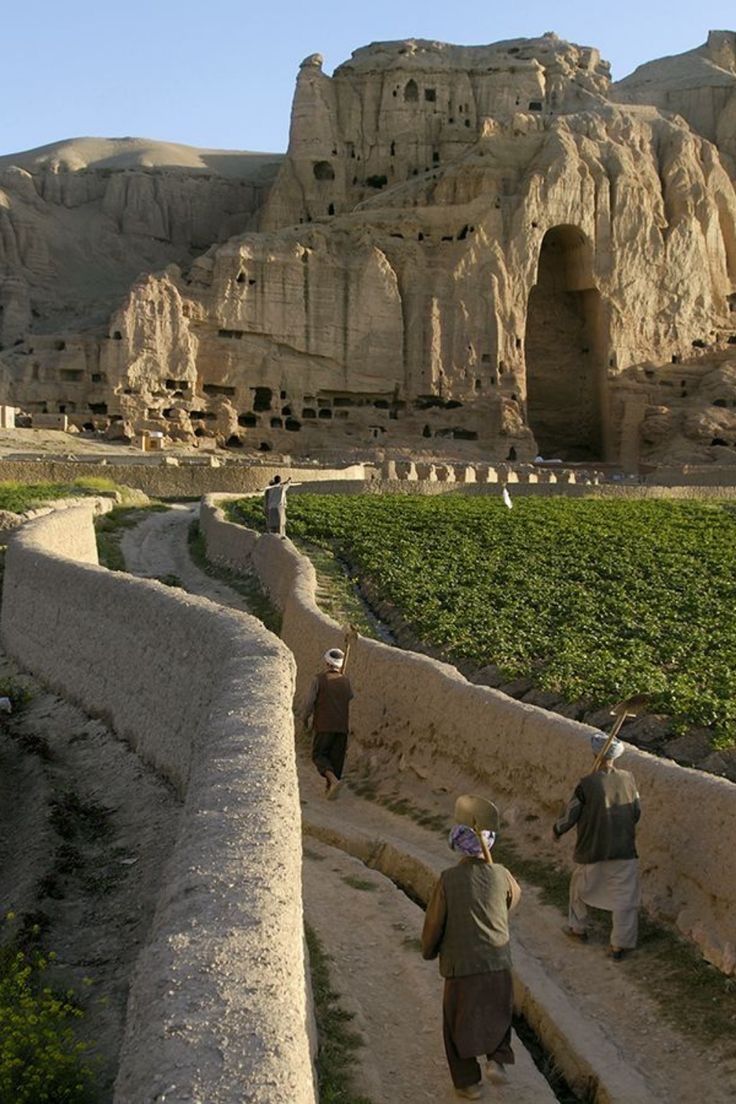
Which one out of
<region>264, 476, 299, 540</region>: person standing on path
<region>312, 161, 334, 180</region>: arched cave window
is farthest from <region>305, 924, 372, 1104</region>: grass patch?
<region>312, 161, 334, 180</region>: arched cave window

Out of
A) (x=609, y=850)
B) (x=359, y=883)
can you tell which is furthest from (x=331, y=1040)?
(x=359, y=883)

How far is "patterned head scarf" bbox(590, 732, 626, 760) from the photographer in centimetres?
870

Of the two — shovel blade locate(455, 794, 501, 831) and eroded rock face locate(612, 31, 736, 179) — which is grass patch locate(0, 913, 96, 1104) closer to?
shovel blade locate(455, 794, 501, 831)

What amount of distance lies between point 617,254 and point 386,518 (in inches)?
1827

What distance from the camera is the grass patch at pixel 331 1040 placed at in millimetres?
6570

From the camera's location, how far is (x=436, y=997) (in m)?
7.93

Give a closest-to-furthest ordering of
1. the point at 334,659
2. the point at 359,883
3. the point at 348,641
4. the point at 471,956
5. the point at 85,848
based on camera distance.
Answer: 1. the point at 471,956
2. the point at 359,883
3. the point at 85,848
4. the point at 334,659
5. the point at 348,641

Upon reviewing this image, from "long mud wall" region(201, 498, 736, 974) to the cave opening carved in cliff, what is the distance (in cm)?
5799

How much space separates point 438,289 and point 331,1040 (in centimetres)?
6489

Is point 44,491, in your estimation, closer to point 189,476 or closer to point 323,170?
point 189,476

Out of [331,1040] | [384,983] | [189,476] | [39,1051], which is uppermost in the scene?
[189,476]

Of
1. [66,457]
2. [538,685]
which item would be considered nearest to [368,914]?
[538,685]

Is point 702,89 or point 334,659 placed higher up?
point 702,89

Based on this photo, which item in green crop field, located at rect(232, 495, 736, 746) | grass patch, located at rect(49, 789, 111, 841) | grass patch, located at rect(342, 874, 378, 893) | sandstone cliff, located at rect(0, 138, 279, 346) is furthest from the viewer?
sandstone cliff, located at rect(0, 138, 279, 346)
